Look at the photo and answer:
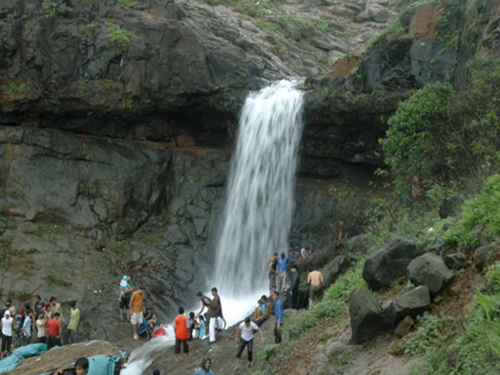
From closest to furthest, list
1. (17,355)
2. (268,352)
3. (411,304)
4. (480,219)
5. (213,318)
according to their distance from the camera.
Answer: (411,304), (480,219), (268,352), (17,355), (213,318)

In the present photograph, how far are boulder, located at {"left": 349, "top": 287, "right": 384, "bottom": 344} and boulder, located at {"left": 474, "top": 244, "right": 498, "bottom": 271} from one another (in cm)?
147

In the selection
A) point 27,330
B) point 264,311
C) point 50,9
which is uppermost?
point 50,9

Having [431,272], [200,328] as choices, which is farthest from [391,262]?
[200,328]

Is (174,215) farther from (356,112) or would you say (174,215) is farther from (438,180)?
(438,180)

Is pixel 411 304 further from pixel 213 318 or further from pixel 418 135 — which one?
pixel 418 135

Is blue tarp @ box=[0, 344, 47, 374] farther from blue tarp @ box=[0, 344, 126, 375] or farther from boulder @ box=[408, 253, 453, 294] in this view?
boulder @ box=[408, 253, 453, 294]

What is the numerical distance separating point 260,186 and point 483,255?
14.9 m

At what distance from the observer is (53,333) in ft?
45.4

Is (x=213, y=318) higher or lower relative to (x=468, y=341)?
lower

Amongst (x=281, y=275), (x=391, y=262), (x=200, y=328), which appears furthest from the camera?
(x=281, y=275)

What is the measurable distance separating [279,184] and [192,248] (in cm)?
436

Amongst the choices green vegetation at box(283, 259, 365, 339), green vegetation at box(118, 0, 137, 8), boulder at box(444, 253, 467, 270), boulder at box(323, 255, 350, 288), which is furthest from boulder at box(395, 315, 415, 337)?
green vegetation at box(118, 0, 137, 8)

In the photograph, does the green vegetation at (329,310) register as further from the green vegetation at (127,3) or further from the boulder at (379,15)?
the boulder at (379,15)

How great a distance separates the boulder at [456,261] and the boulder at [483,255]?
13.7 inches
